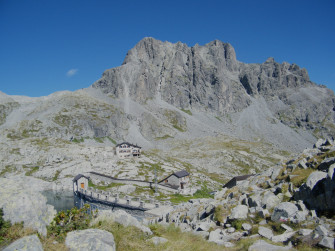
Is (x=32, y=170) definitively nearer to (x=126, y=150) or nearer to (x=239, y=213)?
(x=126, y=150)

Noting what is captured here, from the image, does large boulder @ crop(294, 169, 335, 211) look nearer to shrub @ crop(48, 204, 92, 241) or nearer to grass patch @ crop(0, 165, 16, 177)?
shrub @ crop(48, 204, 92, 241)

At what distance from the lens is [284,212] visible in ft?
49.6

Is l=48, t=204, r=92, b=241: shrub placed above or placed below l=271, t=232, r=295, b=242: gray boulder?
above

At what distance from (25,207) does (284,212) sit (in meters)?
14.9

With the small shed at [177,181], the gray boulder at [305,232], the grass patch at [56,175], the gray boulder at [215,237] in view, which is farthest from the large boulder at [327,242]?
the grass patch at [56,175]

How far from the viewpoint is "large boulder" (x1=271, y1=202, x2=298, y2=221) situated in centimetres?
1495

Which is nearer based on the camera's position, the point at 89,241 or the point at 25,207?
the point at 89,241

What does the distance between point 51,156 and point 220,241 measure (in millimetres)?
113710

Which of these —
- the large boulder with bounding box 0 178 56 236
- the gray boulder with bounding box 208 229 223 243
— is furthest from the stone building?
the large boulder with bounding box 0 178 56 236

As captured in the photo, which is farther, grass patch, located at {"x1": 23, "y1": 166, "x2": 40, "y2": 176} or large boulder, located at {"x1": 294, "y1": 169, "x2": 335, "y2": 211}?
grass patch, located at {"x1": 23, "y1": 166, "x2": 40, "y2": 176}

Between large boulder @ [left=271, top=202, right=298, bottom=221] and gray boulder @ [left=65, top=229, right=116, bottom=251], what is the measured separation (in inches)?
463

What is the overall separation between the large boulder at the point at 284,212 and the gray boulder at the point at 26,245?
1415 cm

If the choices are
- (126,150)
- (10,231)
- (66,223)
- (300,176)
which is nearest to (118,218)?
(66,223)

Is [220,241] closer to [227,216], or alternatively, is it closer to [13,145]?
[227,216]
